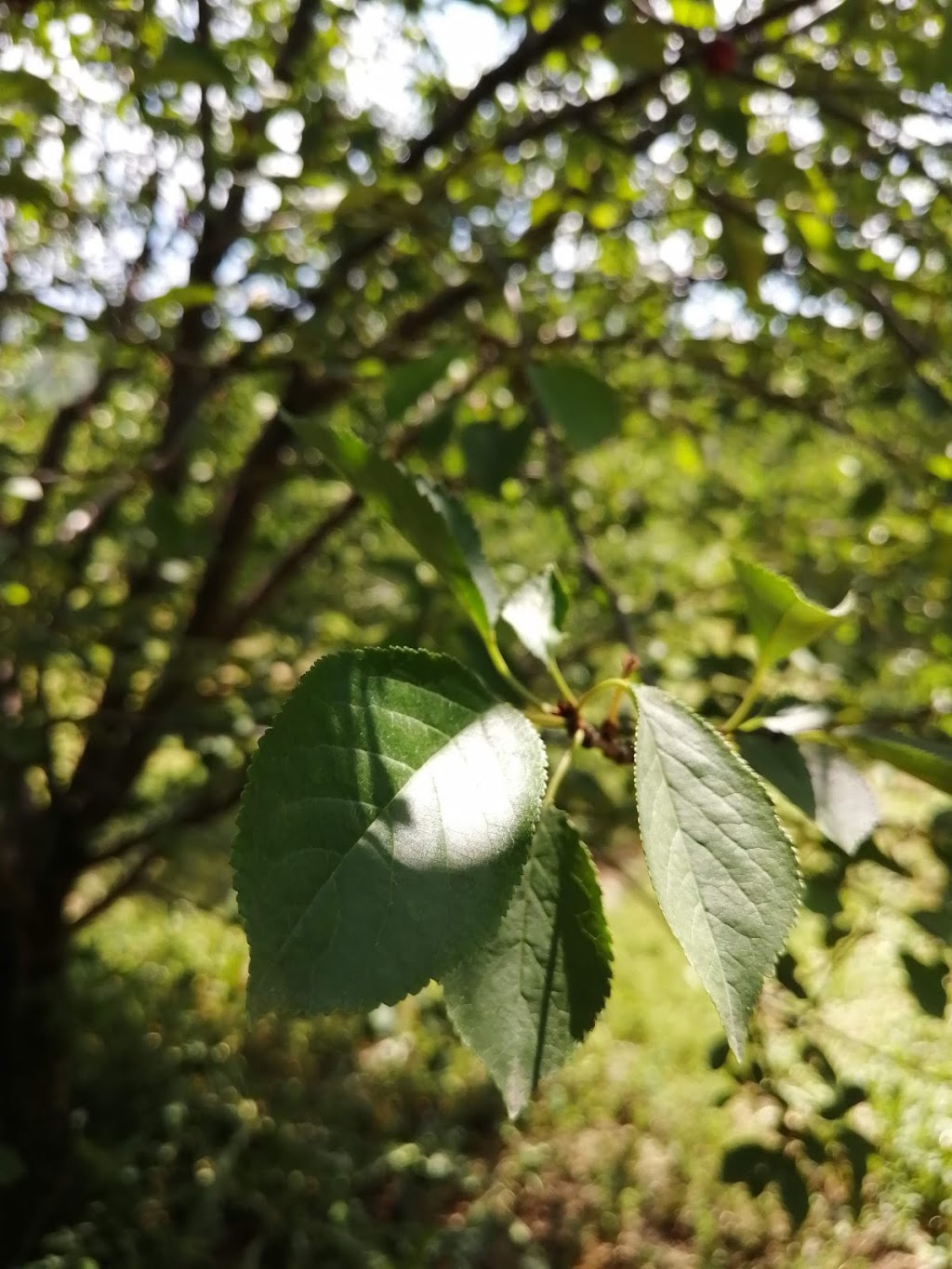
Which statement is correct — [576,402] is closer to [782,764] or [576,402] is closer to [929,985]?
[782,764]

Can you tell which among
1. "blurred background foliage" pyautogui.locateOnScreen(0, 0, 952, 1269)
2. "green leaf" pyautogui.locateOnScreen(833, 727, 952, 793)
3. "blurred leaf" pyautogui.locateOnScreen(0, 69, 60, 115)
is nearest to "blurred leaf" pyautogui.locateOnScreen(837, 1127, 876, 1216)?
"blurred background foliage" pyautogui.locateOnScreen(0, 0, 952, 1269)

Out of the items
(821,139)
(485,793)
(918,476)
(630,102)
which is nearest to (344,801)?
(485,793)

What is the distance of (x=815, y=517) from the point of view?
238 cm

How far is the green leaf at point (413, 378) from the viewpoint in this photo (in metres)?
1.02

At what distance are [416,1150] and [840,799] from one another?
2903mm

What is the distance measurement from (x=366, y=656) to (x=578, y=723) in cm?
19

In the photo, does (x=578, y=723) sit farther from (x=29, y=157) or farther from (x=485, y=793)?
(x=29, y=157)

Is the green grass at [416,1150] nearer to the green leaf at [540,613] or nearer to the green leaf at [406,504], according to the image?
the green leaf at [540,613]

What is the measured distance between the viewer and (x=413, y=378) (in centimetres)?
103

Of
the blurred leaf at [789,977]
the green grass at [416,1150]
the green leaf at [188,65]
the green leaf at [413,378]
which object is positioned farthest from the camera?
the green grass at [416,1150]

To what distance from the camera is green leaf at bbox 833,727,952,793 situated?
0.50m

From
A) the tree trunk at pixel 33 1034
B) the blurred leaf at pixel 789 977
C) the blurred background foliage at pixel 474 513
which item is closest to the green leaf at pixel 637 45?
the blurred background foliage at pixel 474 513

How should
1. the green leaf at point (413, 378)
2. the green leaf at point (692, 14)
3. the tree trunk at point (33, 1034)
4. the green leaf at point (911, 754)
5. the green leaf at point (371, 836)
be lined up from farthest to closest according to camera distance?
the tree trunk at point (33, 1034), the green leaf at point (692, 14), the green leaf at point (413, 378), the green leaf at point (911, 754), the green leaf at point (371, 836)

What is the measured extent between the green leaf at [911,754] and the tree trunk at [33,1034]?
2.12 m
